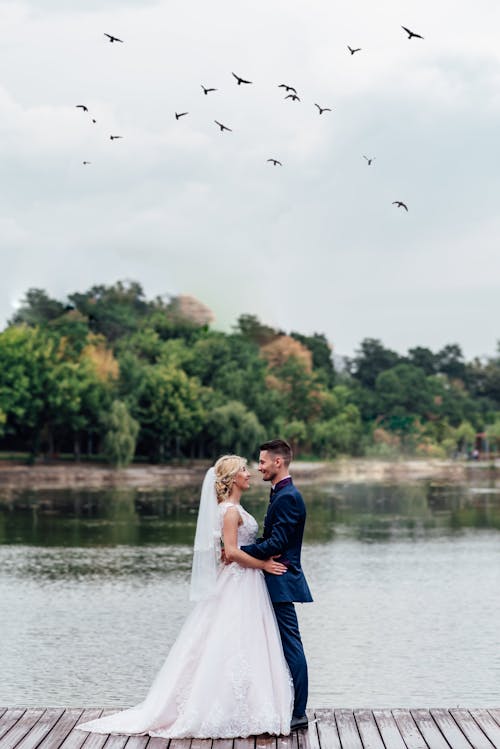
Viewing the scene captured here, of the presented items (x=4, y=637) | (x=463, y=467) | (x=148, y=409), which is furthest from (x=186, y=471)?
(x=4, y=637)

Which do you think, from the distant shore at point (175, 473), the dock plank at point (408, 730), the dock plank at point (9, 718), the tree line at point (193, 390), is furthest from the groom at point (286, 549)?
the tree line at point (193, 390)

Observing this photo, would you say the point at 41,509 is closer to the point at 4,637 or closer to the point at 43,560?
the point at 43,560

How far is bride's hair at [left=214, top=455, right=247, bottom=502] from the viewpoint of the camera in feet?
25.6

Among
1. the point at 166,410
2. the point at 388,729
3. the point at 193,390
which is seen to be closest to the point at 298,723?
the point at 388,729

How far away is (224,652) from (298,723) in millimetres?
721

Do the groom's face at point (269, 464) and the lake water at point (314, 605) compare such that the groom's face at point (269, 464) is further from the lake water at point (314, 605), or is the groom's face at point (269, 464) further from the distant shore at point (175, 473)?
the distant shore at point (175, 473)

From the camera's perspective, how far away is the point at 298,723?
7.87 m

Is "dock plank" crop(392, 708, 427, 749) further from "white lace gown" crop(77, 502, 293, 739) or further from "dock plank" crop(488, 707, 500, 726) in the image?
"white lace gown" crop(77, 502, 293, 739)

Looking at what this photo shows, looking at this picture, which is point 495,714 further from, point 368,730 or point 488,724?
point 368,730

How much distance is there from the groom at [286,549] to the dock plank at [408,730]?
2.19 feet

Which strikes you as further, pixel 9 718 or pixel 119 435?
pixel 119 435

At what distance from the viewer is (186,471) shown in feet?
204

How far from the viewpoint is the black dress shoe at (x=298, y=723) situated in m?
7.84

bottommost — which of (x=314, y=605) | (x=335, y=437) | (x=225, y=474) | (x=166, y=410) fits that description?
(x=314, y=605)
